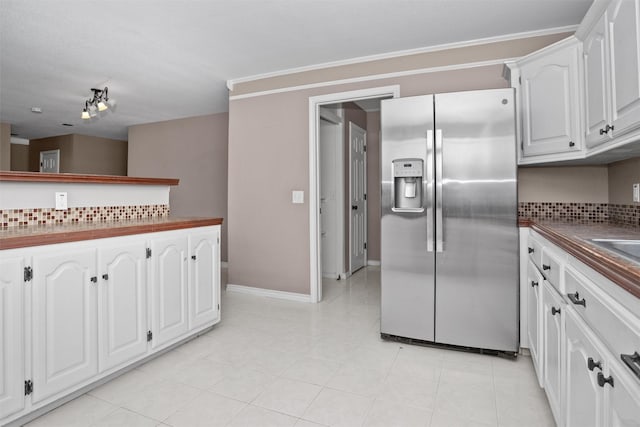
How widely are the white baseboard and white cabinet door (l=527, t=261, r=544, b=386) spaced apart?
210cm

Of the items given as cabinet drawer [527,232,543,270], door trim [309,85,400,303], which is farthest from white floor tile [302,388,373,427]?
door trim [309,85,400,303]

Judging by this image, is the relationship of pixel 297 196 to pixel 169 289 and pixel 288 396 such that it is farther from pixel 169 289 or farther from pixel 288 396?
pixel 288 396

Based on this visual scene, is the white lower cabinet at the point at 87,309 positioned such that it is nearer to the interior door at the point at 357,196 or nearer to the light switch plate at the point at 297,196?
the light switch plate at the point at 297,196

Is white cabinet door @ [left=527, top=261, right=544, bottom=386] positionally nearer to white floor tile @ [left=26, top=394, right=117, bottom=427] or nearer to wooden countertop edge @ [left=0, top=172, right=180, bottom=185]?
white floor tile @ [left=26, top=394, right=117, bottom=427]

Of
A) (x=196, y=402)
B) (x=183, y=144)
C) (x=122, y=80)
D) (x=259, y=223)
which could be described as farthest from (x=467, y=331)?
(x=183, y=144)

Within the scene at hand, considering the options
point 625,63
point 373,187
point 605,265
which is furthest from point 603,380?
point 373,187

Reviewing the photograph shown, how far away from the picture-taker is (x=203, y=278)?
106 inches

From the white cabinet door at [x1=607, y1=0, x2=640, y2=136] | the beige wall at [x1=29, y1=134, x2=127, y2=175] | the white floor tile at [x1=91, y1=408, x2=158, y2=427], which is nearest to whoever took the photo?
the white cabinet door at [x1=607, y1=0, x2=640, y2=136]

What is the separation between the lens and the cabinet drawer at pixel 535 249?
1984 millimetres

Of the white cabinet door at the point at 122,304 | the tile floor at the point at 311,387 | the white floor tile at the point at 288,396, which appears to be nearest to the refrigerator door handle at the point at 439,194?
the tile floor at the point at 311,387

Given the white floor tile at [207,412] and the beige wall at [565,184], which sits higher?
the beige wall at [565,184]

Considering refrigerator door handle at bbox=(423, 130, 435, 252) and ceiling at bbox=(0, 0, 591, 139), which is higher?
ceiling at bbox=(0, 0, 591, 139)

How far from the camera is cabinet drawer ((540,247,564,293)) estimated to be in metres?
1.53

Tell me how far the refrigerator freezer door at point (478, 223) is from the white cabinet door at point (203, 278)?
174 cm
